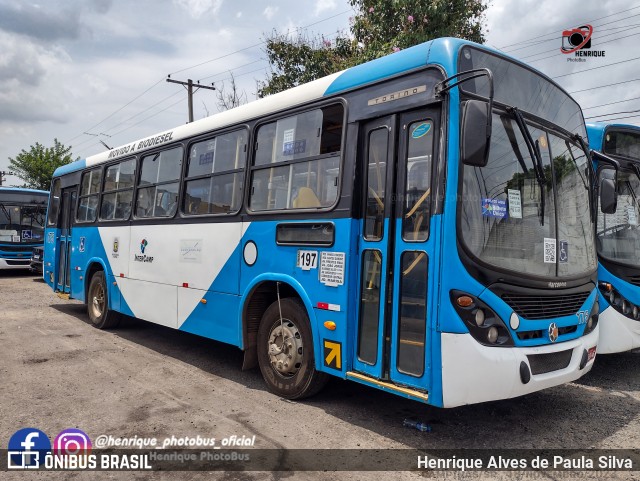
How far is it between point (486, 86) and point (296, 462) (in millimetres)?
3167

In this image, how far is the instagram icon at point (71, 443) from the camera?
3996 millimetres

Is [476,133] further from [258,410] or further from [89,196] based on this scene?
[89,196]

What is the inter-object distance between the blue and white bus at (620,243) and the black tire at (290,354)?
3.33 meters

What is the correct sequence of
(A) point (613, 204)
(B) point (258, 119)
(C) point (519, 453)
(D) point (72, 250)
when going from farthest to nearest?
1. (D) point (72, 250)
2. (B) point (258, 119)
3. (A) point (613, 204)
4. (C) point (519, 453)

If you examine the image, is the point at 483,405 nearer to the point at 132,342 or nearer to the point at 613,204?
the point at 613,204

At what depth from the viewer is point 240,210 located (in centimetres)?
574

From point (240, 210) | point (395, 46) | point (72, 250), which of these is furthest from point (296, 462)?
point (395, 46)

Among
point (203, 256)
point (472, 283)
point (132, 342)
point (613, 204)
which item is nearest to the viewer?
point (472, 283)

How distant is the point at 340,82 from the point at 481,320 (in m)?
2.51

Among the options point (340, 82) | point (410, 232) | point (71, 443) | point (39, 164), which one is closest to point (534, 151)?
point (410, 232)

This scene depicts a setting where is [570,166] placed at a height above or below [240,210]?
above

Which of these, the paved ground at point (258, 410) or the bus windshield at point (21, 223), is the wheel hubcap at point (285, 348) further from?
the bus windshield at point (21, 223)

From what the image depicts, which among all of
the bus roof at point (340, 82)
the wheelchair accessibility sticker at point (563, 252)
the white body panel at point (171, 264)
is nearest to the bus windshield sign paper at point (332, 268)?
the white body panel at point (171, 264)

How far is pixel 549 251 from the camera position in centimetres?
423
